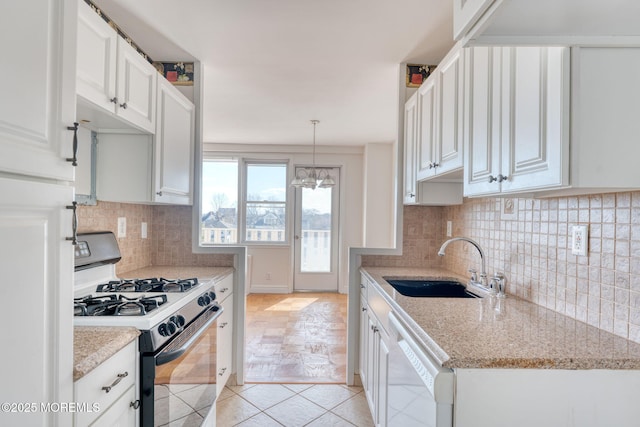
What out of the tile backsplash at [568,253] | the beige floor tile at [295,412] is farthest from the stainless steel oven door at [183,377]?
the tile backsplash at [568,253]

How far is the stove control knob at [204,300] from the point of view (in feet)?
5.95

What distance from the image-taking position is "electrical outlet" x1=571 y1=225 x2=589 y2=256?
1.24m

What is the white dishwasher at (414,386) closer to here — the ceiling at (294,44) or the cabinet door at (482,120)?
the cabinet door at (482,120)

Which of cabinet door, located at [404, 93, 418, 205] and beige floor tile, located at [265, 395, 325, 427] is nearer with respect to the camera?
beige floor tile, located at [265, 395, 325, 427]

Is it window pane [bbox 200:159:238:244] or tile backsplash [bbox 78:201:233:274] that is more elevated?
window pane [bbox 200:159:238:244]

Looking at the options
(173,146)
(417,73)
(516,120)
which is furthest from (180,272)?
(417,73)

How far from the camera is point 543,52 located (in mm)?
1055

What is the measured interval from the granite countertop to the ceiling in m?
1.48

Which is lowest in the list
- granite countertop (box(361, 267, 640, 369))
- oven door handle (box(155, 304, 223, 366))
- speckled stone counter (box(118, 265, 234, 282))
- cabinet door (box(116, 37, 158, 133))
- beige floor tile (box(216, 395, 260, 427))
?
beige floor tile (box(216, 395, 260, 427))

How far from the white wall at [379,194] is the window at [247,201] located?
1343 mm

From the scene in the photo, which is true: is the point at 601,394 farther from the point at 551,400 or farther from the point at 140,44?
the point at 140,44

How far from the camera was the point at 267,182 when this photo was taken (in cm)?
568

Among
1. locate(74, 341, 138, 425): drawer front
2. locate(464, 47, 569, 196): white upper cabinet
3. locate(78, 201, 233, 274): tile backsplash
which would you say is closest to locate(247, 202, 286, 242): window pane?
locate(78, 201, 233, 274): tile backsplash

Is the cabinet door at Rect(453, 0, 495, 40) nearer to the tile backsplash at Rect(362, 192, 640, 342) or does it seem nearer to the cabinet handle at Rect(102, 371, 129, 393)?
the tile backsplash at Rect(362, 192, 640, 342)
